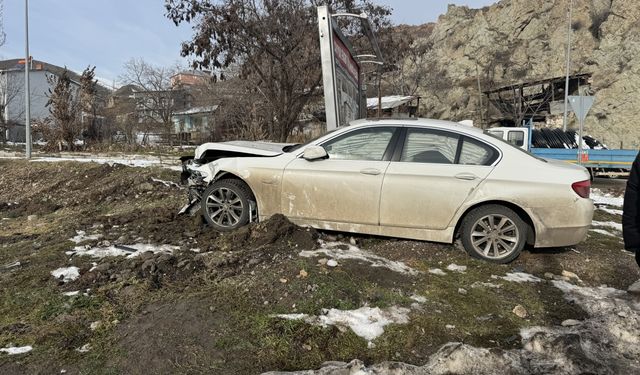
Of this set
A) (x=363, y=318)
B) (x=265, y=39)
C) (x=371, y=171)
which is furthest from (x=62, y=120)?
(x=363, y=318)

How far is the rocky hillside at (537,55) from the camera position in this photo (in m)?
39.3

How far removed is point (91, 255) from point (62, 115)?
21.5 m

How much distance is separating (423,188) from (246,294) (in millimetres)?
2375

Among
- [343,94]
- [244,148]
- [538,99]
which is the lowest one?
[244,148]

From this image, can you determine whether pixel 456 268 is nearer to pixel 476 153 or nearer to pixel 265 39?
pixel 476 153

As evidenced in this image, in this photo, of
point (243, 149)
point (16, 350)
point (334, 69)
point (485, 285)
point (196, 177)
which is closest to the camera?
point (16, 350)

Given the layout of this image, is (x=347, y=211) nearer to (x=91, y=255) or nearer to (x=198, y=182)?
(x=198, y=182)

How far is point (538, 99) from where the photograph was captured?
38.3m

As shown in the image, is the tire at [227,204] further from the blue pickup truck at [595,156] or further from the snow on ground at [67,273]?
the blue pickup truck at [595,156]

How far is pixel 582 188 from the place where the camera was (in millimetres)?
4895

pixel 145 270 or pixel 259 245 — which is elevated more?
pixel 259 245

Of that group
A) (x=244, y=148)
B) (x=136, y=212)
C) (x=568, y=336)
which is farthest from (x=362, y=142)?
(x=136, y=212)

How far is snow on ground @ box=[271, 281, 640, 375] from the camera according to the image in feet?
9.52

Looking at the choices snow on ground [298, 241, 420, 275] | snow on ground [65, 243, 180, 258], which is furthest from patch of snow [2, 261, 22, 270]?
snow on ground [298, 241, 420, 275]
